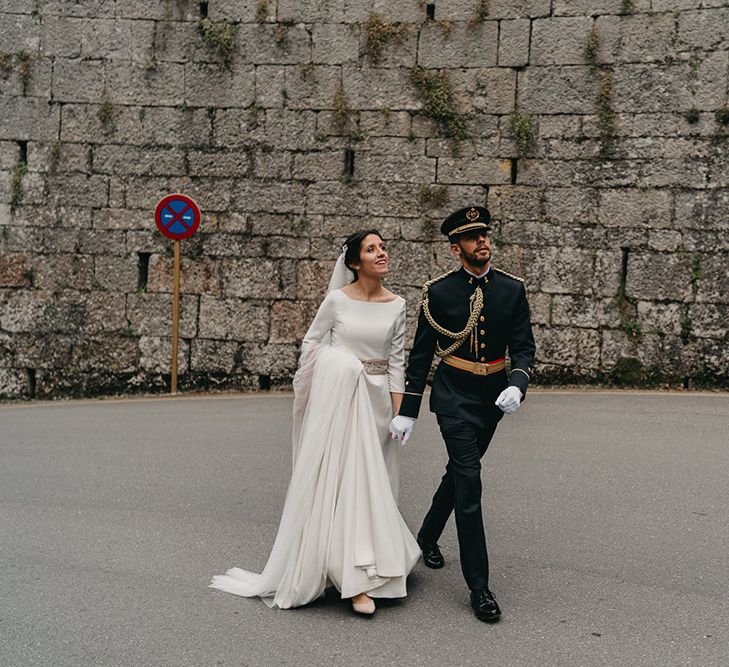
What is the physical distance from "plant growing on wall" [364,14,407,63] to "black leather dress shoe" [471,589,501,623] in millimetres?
8018

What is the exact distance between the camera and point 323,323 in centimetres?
479

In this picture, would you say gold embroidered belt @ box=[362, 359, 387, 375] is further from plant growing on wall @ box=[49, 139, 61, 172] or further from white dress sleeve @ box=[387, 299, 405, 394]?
plant growing on wall @ box=[49, 139, 61, 172]

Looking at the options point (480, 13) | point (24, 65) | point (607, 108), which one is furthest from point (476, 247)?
point (24, 65)

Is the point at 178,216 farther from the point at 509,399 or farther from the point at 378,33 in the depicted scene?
the point at 509,399

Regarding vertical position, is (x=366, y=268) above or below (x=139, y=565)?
above

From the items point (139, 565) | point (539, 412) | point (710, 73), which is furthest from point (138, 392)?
point (710, 73)

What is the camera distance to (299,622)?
4008mm

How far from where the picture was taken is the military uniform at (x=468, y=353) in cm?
441

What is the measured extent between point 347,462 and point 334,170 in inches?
276

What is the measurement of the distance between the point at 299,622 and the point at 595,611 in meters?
1.33

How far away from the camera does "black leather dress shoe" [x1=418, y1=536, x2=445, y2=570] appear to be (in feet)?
15.6

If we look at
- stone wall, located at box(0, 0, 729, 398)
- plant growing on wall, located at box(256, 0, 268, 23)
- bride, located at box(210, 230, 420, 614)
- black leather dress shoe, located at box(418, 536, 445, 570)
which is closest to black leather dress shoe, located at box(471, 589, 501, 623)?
bride, located at box(210, 230, 420, 614)

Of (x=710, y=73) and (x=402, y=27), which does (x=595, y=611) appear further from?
(x=402, y=27)

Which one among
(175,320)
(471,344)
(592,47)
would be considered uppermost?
(592,47)
